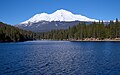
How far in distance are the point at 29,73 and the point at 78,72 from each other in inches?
338

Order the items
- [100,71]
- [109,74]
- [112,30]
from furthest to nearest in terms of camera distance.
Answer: [112,30] < [100,71] < [109,74]

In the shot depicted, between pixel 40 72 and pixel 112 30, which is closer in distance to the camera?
pixel 40 72

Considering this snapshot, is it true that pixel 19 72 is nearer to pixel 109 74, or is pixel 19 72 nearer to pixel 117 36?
pixel 109 74

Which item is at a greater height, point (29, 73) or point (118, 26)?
point (118, 26)

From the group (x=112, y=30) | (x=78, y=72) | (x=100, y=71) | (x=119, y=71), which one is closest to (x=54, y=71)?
(x=78, y=72)

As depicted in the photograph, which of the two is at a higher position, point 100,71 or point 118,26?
point 118,26

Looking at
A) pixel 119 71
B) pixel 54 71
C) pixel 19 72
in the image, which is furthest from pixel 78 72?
pixel 19 72

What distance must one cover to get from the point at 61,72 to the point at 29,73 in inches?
222

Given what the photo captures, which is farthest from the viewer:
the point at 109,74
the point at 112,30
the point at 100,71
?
the point at 112,30

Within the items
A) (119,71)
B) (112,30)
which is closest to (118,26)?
(112,30)

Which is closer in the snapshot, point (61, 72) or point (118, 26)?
point (61, 72)

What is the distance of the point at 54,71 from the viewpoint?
42.6m

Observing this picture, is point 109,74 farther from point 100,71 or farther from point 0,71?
point 0,71

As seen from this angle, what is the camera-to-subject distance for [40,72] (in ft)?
137
